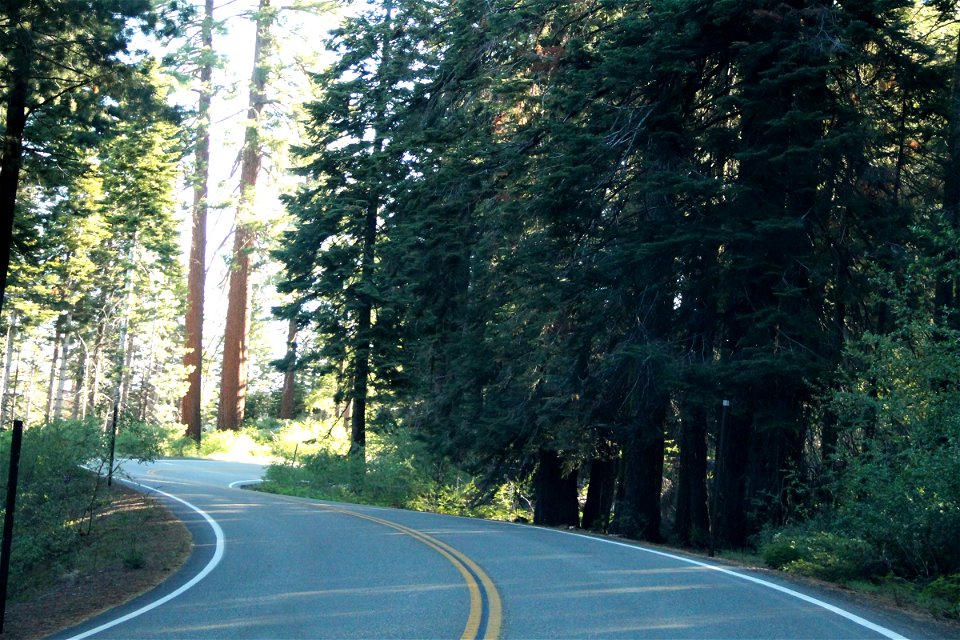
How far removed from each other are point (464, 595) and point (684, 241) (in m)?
9.20

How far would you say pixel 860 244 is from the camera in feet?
62.4

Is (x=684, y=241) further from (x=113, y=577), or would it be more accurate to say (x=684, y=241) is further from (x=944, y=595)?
(x=113, y=577)

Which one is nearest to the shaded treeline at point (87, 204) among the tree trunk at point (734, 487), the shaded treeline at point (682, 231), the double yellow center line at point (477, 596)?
the shaded treeline at point (682, 231)

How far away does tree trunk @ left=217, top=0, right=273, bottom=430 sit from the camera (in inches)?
1718

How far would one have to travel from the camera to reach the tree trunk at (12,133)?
54.0 feet

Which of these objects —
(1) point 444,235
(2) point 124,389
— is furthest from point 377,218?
(2) point 124,389

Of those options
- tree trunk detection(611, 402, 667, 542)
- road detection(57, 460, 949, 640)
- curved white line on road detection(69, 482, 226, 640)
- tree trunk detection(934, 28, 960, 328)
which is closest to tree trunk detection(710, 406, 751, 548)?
tree trunk detection(611, 402, 667, 542)

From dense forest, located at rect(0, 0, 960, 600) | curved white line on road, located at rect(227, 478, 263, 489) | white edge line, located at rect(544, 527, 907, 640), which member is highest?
dense forest, located at rect(0, 0, 960, 600)

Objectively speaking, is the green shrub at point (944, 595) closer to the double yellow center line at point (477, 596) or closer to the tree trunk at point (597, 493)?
the double yellow center line at point (477, 596)

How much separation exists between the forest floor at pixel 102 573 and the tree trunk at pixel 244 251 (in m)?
23.3

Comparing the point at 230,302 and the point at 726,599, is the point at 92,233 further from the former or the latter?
the point at 726,599

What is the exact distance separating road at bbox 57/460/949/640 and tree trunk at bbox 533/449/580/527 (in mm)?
8561

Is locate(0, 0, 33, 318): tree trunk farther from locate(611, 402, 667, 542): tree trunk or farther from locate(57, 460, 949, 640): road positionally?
locate(611, 402, 667, 542): tree trunk

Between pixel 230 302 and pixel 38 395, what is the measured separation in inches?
1179
